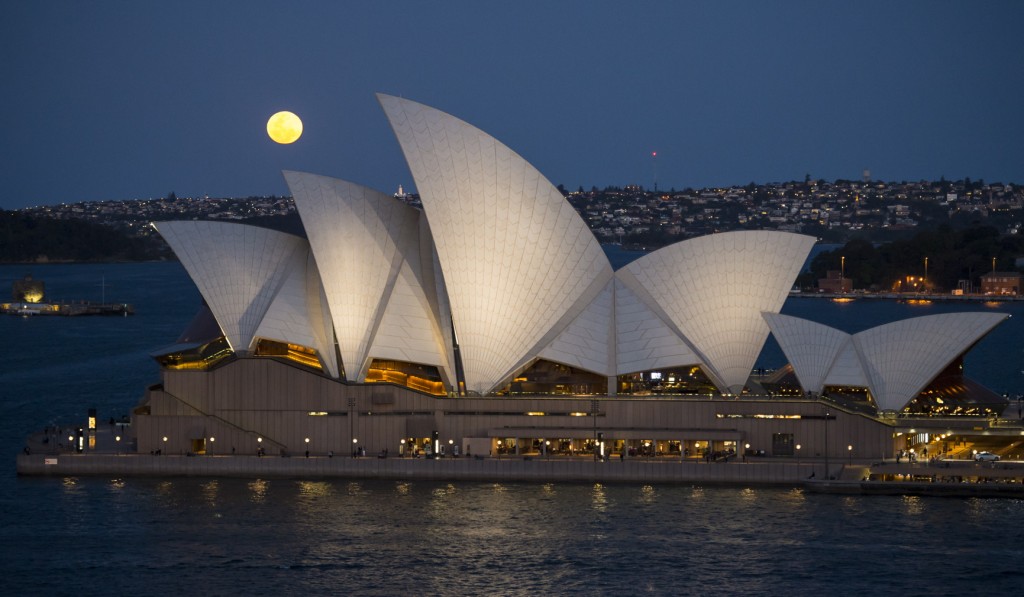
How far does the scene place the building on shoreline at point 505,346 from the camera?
46.9 m

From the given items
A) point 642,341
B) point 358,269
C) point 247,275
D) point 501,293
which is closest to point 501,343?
point 501,293

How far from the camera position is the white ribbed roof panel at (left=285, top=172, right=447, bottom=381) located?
48250mm

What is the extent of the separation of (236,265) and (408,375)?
23.6ft

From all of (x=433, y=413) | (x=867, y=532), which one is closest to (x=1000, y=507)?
(x=867, y=532)

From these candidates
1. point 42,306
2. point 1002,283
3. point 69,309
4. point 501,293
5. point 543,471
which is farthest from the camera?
point 1002,283

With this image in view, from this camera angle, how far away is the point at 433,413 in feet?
156

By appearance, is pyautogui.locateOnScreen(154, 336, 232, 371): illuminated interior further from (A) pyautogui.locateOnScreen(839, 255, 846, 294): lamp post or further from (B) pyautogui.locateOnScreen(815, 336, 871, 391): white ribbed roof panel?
(A) pyautogui.locateOnScreen(839, 255, 846, 294): lamp post

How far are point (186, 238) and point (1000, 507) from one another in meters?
28.3

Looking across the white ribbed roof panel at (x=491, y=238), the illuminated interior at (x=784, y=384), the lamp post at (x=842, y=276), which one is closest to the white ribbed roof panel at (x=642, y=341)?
the white ribbed roof panel at (x=491, y=238)

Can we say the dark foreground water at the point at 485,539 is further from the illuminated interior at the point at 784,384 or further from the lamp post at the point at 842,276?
the lamp post at the point at 842,276

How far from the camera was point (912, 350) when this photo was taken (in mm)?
47656

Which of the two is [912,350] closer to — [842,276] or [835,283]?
[835,283]

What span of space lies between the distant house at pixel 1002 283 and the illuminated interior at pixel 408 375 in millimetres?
101169

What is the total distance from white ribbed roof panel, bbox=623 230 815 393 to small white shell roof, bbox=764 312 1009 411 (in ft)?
3.43
